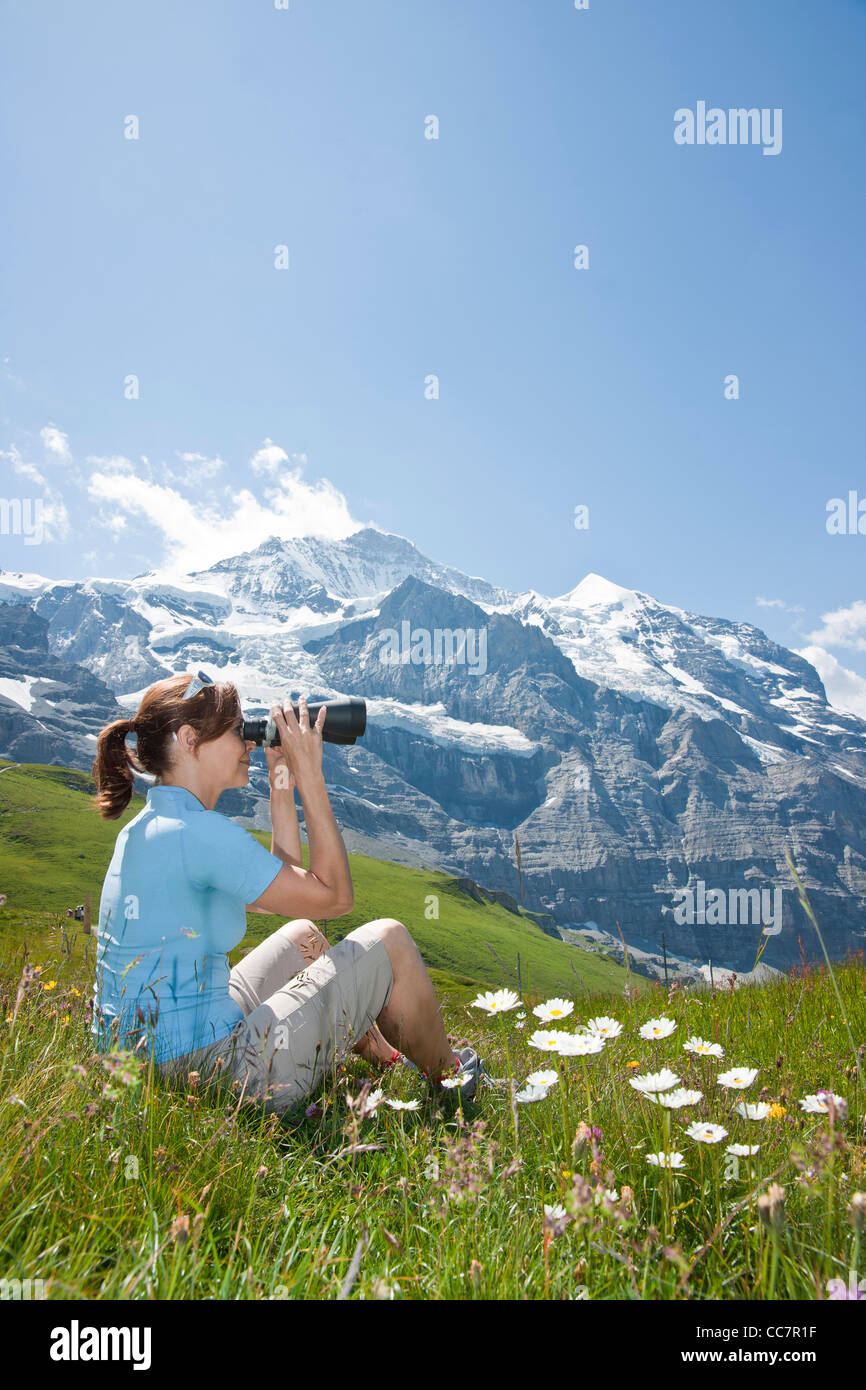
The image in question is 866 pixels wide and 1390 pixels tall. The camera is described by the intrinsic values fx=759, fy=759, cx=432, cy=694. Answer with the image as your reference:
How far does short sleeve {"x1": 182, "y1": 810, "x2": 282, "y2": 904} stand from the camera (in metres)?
3.21

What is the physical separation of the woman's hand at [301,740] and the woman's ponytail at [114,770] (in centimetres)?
74

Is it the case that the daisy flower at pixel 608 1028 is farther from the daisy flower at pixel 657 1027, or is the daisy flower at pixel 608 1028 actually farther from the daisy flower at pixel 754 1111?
the daisy flower at pixel 754 1111

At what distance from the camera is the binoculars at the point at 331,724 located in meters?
4.05

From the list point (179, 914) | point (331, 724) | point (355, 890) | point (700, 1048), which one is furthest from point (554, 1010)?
point (355, 890)

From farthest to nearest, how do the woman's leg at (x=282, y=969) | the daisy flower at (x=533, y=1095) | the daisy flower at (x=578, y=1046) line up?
the woman's leg at (x=282, y=969) < the daisy flower at (x=533, y=1095) < the daisy flower at (x=578, y=1046)

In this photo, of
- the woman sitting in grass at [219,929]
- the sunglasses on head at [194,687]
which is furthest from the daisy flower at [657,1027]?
the sunglasses on head at [194,687]

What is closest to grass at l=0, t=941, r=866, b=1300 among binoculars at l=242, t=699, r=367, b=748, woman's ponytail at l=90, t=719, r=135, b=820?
woman's ponytail at l=90, t=719, r=135, b=820

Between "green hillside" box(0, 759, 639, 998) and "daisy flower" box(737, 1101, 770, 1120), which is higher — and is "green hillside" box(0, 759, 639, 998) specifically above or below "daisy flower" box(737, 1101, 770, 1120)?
below

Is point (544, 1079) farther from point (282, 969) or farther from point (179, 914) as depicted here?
point (282, 969)

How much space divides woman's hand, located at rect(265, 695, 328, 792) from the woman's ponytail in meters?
0.74

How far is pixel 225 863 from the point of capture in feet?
10.5

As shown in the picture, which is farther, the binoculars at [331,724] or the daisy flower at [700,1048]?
the binoculars at [331,724]

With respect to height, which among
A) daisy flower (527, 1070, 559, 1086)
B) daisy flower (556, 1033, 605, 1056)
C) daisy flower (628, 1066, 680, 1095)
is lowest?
daisy flower (527, 1070, 559, 1086)

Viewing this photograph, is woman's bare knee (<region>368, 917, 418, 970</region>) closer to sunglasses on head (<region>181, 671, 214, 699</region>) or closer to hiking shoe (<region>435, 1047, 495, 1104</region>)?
hiking shoe (<region>435, 1047, 495, 1104</region>)
